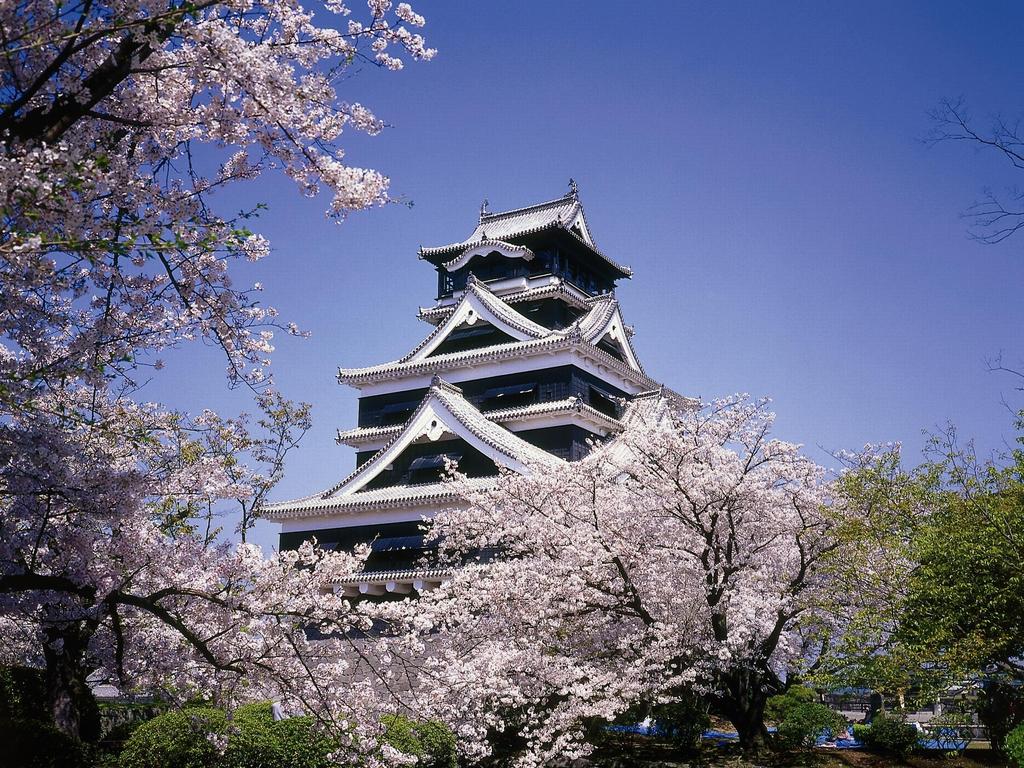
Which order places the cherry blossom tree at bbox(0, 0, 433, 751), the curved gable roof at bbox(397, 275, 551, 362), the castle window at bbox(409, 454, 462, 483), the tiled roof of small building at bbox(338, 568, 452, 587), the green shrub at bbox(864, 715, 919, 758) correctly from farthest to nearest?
the curved gable roof at bbox(397, 275, 551, 362) < the castle window at bbox(409, 454, 462, 483) < the tiled roof of small building at bbox(338, 568, 452, 587) < the green shrub at bbox(864, 715, 919, 758) < the cherry blossom tree at bbox(0, 0, 433, 751)

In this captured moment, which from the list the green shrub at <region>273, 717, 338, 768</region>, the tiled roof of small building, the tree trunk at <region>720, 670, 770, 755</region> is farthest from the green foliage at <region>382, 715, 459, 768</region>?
the tiled roof of small building

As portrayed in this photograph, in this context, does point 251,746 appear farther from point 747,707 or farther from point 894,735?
point 894,735

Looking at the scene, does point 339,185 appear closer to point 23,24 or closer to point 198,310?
point 198,310

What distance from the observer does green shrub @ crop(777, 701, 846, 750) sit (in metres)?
17.2

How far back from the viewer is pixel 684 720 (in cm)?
1725

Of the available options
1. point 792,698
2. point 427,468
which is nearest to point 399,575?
point 427,468

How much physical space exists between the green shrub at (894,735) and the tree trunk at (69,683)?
1619cm

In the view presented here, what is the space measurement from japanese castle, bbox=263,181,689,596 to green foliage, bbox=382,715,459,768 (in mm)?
6349

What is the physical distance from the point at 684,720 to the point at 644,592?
16.0ft

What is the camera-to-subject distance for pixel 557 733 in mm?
14461

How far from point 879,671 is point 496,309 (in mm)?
20224

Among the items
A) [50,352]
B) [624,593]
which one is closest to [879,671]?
[624,593]

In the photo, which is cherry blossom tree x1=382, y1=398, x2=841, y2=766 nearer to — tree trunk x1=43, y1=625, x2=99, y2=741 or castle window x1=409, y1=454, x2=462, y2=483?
tree trunk x1=43, y1=625, x2=99, y2=741

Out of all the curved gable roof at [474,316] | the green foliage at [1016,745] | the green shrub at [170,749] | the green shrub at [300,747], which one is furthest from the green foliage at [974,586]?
the curved gable roof at [474,316]
